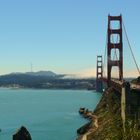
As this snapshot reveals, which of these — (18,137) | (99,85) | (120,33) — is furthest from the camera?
(99,85)

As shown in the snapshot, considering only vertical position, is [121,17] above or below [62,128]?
above

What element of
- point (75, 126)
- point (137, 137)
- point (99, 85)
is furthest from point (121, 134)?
point (99, 85)

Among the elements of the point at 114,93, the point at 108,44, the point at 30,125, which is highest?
the point at 108,44

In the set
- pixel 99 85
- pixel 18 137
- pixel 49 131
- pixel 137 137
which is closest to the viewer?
pixel 137 137

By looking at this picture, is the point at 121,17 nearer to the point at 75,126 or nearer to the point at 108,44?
A: the point at 108,44

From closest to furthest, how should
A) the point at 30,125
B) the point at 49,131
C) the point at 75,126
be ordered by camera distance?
the point at 49,131
the point at 75,126
the point at 30,125

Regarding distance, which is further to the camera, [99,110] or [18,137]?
[99,110]

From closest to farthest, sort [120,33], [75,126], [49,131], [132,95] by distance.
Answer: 1. [132,95]
2. [49,131]
3. [75,126]
4. [120,33]

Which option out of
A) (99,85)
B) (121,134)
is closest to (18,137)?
(121,134)

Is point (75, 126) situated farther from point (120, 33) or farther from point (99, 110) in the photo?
point (120, 33)
